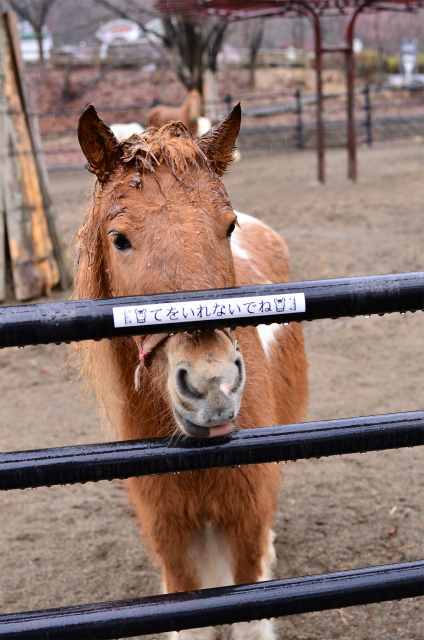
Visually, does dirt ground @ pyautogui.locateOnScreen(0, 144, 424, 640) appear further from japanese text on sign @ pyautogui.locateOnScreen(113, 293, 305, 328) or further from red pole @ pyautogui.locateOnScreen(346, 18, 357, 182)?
red pole @ pyautogui.locateOnScreen(346, 18, 357, 182)

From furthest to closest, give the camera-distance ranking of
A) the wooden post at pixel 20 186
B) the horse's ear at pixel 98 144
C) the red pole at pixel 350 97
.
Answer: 1. the red pole at pixel 350 97
2. the wooden post at pixel 20 186
3. the horse's ear at pixel 98 144

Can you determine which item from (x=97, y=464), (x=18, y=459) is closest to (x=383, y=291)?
(x=97, y=464)

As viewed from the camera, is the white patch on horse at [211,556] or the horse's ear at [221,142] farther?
the white patch on horse at [211,556]

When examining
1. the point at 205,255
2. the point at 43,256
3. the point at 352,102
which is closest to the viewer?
the point at 205,255

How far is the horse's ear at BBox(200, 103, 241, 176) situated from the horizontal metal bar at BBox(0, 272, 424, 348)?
88 cm

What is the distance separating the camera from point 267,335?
3059 millimetres

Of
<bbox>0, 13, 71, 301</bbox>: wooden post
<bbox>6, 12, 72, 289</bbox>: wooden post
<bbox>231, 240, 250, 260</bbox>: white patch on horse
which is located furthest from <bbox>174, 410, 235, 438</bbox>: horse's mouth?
<bbox>6, 12, 72, 289</bbox>: wooden post

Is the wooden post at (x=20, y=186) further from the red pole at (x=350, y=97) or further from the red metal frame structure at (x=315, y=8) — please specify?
the red pole at (x=350, y=97)

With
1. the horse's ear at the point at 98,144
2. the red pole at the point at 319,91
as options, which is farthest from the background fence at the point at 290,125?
the horse's ear at the point at 98,144

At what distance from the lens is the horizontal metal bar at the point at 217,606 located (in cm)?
142

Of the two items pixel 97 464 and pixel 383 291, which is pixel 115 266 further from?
pixel 383 291

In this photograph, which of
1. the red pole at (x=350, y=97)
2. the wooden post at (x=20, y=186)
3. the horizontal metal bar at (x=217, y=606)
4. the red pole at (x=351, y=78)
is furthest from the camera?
the red pole at (x=350, y=97)

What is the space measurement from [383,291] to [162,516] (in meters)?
1.30

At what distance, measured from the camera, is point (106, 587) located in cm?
313
